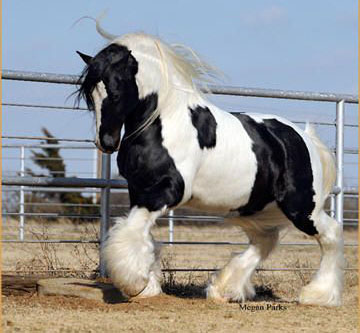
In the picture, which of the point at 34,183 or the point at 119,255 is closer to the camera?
the point at 119,255

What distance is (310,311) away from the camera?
19.5ft

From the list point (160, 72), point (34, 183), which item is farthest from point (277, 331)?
point (34, 183)

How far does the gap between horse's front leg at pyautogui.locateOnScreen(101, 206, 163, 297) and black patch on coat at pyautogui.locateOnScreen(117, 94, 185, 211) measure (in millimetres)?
99

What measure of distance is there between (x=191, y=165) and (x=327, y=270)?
60.9 inches

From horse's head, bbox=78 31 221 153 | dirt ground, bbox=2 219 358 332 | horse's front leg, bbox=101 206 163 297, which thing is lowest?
dirt ground, bbox=2 219 358 332

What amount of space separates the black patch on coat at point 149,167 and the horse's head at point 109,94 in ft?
0.43

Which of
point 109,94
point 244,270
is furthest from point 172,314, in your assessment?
point 109,94

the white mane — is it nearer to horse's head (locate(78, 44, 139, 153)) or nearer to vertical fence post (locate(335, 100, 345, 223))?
horse's head (locate(78, 44, 139, 153))

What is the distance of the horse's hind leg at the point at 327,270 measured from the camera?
6.40 metres


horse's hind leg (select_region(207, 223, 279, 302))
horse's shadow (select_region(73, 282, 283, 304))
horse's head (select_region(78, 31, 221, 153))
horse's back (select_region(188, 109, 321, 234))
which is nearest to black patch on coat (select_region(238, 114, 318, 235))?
horse's back (select_region(188, 109, 321, 234))

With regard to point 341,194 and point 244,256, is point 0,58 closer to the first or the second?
point 244,256

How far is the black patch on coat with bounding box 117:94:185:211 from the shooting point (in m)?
5.63

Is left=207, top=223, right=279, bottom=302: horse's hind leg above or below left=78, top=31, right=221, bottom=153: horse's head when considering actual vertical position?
below

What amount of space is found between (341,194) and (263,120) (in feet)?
5.93
